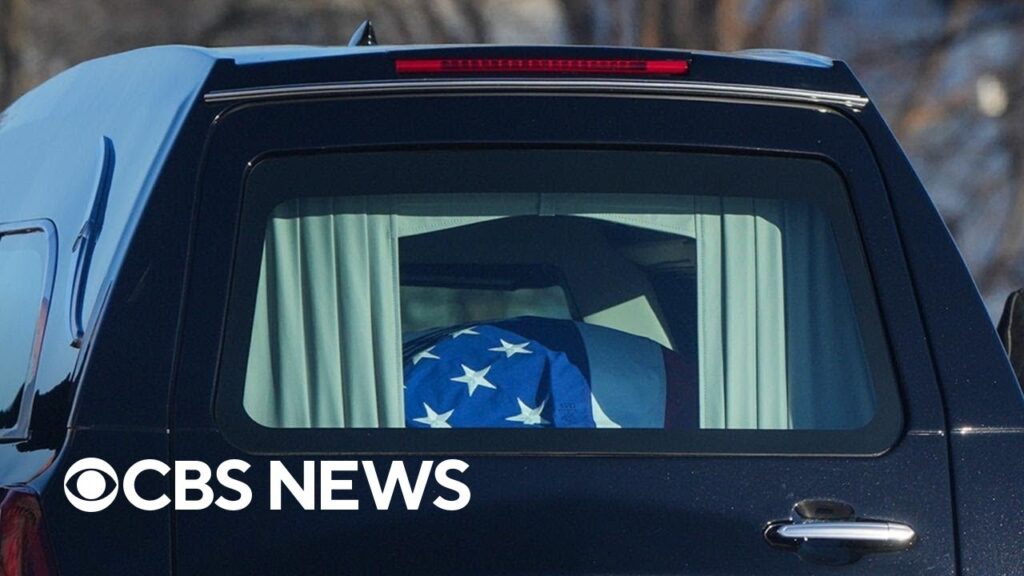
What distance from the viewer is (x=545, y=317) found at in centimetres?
280

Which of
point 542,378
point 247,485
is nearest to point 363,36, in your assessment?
point 542,378

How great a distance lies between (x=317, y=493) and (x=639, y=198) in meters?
0.66

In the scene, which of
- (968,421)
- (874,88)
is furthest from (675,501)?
(874,88)

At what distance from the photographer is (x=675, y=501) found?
2.49 metres

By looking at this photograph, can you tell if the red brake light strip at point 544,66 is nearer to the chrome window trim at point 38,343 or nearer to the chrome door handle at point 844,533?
the chrome window trim at point 38,343

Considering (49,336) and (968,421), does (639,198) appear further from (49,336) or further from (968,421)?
(49,336)

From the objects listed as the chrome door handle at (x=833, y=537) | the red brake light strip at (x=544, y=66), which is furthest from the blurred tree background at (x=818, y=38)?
the chrome door handle at (x=833, y=537)

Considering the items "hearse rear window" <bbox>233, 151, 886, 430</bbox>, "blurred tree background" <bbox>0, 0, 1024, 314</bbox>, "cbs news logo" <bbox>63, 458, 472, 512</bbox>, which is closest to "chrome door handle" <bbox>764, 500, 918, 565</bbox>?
"hearse rear window" <bbox>233, 151, 886, 430</bbox>

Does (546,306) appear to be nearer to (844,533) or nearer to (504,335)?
(504,335)

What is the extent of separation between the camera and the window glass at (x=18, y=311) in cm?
284

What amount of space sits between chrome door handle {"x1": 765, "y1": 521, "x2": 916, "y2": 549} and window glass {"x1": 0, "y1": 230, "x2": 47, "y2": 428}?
1.13 meters

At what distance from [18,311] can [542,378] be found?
3.10 ft

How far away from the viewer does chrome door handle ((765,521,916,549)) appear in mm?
2484

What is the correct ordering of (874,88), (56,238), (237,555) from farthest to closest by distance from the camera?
(874,88)
(56,238)
(237,555)
